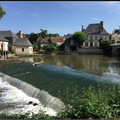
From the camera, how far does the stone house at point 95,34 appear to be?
4428 cm

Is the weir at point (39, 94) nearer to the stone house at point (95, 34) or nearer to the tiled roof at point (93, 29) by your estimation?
the stone house at point (95, 34)

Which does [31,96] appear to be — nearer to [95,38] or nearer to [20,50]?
[20,50]

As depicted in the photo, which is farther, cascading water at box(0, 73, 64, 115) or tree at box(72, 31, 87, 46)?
tree at box(72, 31, 87, 46)

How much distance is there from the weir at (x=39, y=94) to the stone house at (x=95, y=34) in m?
38.5

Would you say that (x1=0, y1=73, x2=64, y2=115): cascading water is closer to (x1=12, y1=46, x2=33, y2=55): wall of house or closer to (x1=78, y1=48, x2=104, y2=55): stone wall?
(x1=12, y1=46, x2=33, y2=55): wall of house

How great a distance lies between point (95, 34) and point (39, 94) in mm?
41156

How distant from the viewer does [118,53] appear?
35.5 metres

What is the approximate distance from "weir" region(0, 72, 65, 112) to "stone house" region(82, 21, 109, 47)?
38.5 m

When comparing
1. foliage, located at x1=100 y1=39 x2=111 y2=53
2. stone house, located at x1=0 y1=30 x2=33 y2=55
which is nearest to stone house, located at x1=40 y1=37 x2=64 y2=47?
stone house, located at x1=0 y1=30 x2=33 y2=55

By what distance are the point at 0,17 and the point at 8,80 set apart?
44.9 feet

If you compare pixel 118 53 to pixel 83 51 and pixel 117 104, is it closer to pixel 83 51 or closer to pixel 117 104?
pixel 83 51

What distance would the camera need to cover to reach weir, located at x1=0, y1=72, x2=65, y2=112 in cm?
660

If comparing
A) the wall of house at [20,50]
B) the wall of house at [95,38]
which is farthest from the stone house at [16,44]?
the wall of house at [95,38]

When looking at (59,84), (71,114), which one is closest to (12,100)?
(59,84)
